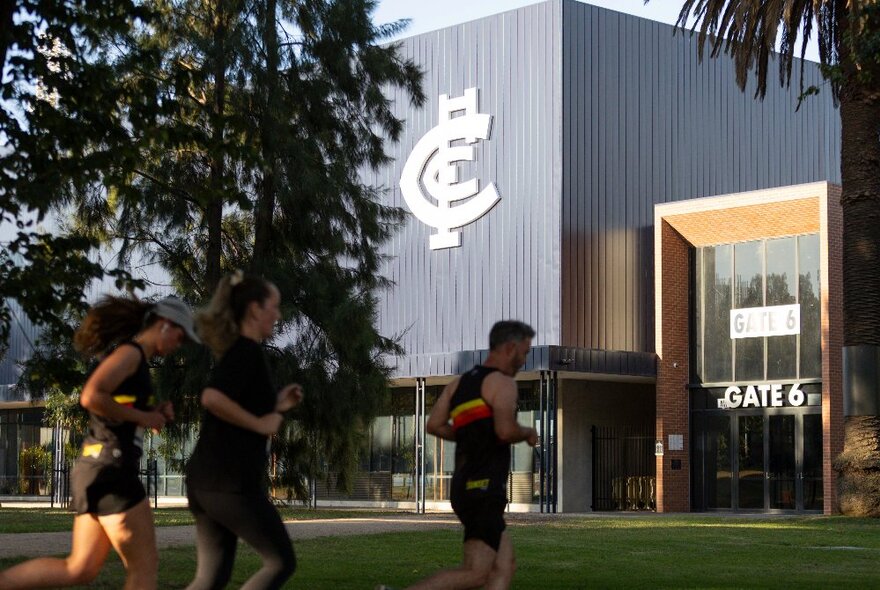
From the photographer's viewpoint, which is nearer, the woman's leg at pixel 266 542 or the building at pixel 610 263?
the woman's leg at pixel 266 542

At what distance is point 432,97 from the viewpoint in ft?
121

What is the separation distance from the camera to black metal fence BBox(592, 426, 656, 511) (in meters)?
35.6

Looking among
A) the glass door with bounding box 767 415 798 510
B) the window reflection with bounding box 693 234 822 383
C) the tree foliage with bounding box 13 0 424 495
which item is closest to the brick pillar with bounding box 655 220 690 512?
the window reflection with bounding box 693 234 822 383

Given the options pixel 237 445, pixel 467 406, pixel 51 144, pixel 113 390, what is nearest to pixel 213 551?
pixel 237 445

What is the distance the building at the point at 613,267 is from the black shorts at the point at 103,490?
25.8 meters

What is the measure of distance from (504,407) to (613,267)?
28.2m

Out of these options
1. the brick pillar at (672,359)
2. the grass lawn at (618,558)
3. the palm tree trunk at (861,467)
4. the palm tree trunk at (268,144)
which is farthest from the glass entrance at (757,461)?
the palm tree trunk at (268,144)

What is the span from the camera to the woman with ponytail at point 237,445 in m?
6.45

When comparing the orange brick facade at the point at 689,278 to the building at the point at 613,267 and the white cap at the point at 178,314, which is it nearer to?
the building at the point at 613,267

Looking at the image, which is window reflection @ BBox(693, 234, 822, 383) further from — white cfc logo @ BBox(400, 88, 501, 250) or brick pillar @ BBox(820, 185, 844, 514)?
white cfc logo @ BBox(400, 88, 501, 250)

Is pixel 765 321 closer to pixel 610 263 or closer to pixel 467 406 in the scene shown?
pixel 610 263

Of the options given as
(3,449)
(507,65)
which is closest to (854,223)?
(507,65)

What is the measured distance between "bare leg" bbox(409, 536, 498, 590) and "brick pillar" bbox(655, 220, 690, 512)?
26716 mm

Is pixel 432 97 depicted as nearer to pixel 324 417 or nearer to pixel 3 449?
pixel 324 417
